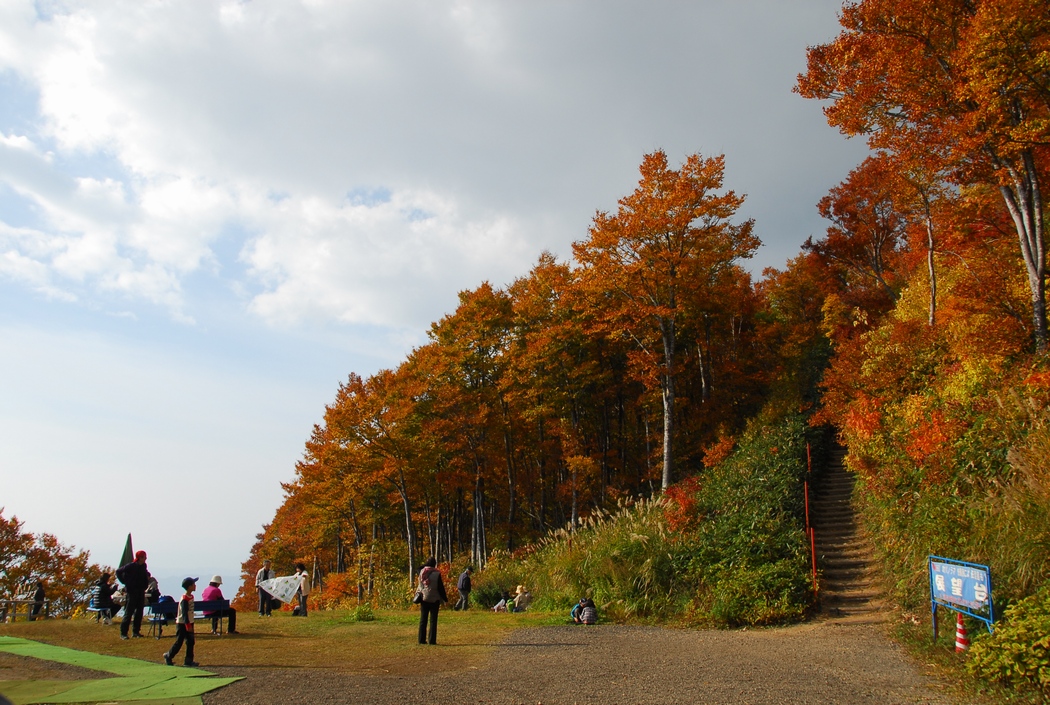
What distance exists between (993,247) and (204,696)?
60.5 feet

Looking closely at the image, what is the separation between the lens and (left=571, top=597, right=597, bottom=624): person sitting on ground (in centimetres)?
1217

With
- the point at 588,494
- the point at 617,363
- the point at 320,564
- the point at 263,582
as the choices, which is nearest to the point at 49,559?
the point at 320,564

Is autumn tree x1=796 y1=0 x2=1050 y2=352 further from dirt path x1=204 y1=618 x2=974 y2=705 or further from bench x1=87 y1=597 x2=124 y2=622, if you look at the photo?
bench x1=87 y1=597 x2=124 y2=622

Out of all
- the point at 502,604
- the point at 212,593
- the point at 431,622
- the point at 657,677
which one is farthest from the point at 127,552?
the point at 657,677

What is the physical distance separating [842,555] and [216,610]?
1269 centimetres

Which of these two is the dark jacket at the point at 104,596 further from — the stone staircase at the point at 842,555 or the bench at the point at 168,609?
the stone staircase at the point at 842,555

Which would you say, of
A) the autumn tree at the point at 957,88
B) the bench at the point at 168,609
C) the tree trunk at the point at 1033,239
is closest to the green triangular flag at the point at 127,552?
the bench at the point at 168,609

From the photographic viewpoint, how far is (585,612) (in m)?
12.2

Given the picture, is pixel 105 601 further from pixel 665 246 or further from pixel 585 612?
pixel 665 246

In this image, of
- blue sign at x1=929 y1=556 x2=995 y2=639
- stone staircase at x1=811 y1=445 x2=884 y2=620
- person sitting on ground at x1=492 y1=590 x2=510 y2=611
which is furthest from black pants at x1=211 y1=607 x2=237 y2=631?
blue sign at x1=929 y1=556 x2=995 y2=639

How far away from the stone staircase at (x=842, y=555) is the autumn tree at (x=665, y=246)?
4637 millimetres

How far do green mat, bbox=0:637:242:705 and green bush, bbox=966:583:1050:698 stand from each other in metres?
7.54

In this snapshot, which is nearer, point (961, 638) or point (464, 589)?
point (961, 638)

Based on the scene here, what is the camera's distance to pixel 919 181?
698 inches
